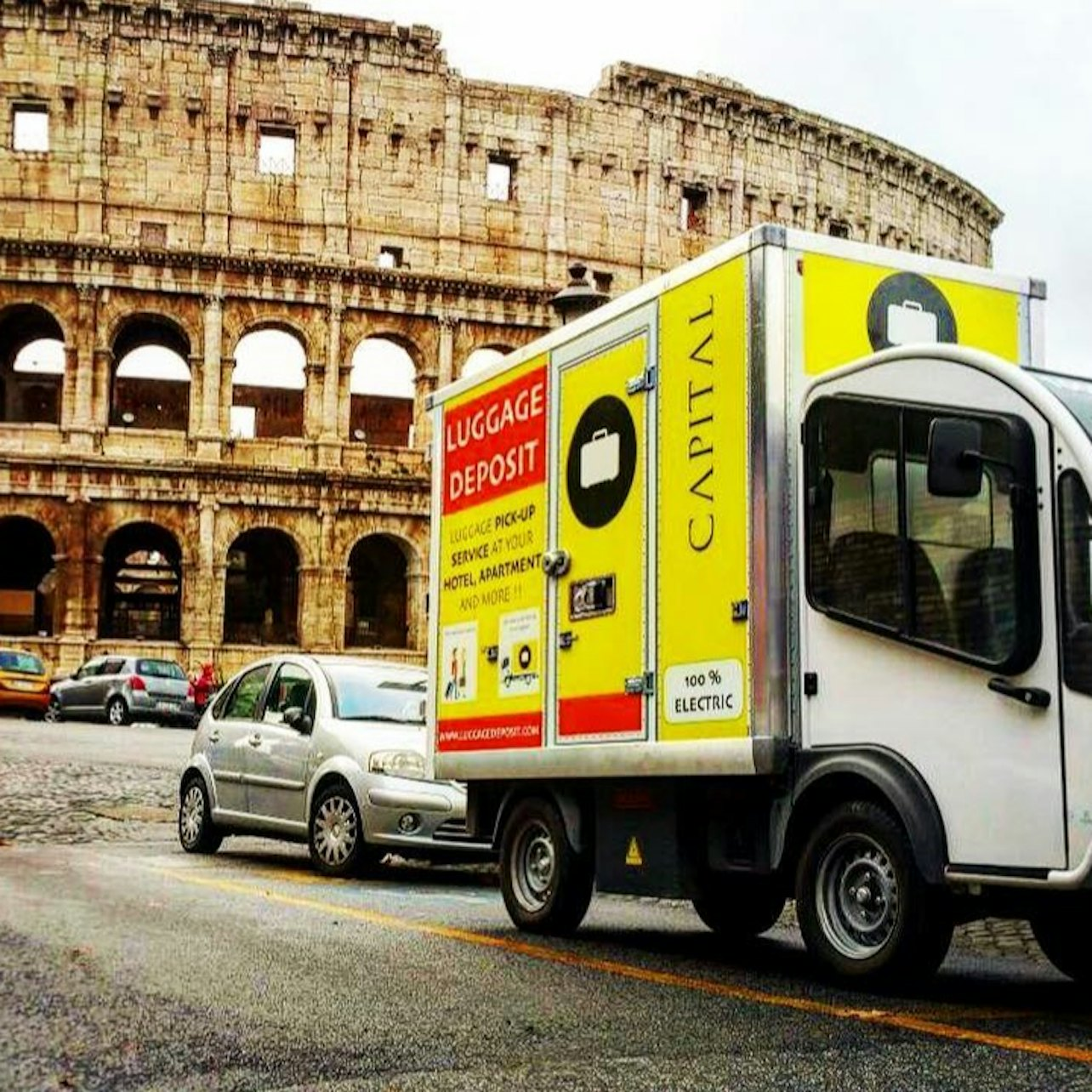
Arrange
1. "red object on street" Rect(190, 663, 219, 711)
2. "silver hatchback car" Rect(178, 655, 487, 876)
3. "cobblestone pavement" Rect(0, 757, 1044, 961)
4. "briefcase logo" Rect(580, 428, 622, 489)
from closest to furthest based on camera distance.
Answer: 1. "briefcase logo" Rect(580, 428, 622, 489)
2. "silver hatchback car" Rect(178, 655, 487, 876)
3. "cobblestone pavement" Rect(0, 757, 1044, 961)
4. "red object on street" Rect(190, 663, 219, 711)

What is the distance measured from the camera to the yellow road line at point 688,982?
20.3ft

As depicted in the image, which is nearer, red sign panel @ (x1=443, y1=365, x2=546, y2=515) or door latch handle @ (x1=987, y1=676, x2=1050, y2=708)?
door latch handle @ (x1=987, y1=676, x2=1050, y2=708)

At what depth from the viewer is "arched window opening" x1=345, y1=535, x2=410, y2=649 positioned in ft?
161

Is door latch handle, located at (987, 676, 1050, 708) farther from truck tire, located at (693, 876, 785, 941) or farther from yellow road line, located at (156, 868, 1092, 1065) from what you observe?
truck tire, located at (693, 876, 785, 941)

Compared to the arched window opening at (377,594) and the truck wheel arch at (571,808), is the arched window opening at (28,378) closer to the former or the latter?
the arched window opening at (377,594)

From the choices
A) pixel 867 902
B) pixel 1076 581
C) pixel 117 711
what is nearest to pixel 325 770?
pixel 867 902

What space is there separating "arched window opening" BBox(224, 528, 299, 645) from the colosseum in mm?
88

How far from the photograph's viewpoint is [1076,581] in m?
6.80

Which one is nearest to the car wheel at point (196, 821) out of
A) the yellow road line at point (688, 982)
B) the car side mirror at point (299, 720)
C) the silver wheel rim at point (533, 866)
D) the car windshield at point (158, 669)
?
the car side mirror at point (299, 720)

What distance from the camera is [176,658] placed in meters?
45.4

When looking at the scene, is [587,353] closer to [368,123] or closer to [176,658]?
[176,658]

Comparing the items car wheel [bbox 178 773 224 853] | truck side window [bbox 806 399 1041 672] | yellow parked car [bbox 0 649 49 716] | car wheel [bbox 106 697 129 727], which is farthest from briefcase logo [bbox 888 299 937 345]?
yellow parked car [bbox 0 649 49 716]

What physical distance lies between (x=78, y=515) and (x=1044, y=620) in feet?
134

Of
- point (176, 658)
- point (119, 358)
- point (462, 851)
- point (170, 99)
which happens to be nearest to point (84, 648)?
point (176, 658)
